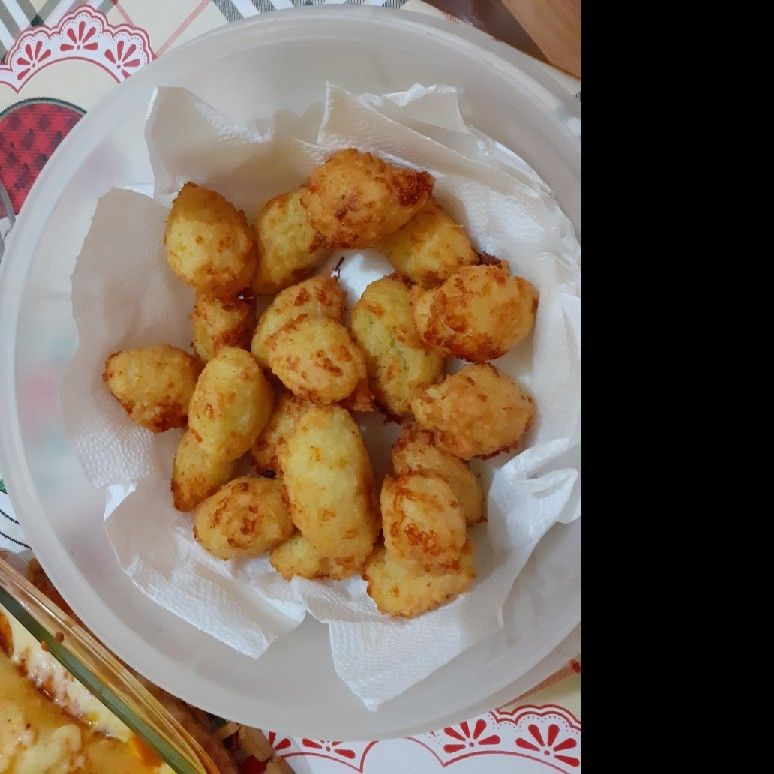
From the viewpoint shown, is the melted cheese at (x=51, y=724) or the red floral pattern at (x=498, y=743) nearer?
the red floral pattern at (x=498, y=743)

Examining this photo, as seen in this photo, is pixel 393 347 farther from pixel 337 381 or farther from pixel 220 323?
pixel 220 323

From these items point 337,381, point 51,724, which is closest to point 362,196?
point 337,381

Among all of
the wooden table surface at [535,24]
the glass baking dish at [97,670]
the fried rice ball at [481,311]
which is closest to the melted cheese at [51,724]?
the glass baking dish at [97,670]

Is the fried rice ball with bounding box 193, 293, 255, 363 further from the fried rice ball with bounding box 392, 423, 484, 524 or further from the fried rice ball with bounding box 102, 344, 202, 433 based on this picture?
the fried rice ball with bounding box 392, 423, 484, 524

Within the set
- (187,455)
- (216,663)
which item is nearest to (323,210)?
(187,455)

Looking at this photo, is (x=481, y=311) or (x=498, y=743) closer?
(x=481, y=311)

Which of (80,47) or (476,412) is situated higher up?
(80,47)

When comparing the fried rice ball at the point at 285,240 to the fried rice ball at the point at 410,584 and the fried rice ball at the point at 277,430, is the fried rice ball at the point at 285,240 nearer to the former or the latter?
the fried rice ball at the point at 277,430
